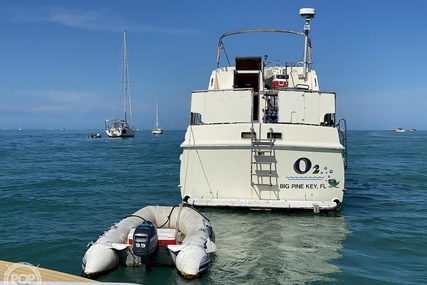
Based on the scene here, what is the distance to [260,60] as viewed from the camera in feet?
52.3

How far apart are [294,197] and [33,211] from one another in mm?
8725

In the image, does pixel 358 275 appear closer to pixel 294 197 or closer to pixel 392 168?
pixel 294 197

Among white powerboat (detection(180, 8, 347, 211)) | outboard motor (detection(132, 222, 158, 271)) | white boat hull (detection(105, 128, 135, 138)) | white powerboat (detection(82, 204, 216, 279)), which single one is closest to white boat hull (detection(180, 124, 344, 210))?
white powerboat (detection(180, 8, 347, 211))

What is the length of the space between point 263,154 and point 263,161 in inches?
8.5

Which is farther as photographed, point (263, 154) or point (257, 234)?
point (263, 154)

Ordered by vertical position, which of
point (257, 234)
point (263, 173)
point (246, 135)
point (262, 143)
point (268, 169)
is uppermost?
point (246, 135)

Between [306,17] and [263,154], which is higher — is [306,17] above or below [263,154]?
above

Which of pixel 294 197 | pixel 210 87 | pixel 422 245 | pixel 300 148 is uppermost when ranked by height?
pixel 210 87

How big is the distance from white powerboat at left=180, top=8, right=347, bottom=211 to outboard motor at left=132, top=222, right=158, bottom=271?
4.62 m

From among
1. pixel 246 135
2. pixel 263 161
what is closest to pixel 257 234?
pixel 263 161

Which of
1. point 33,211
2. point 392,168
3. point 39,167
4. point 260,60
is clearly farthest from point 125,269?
point 392,168

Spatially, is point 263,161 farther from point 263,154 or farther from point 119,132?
point 119,132

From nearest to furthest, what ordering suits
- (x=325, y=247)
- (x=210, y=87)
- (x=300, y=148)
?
(x=325, y=247)
(x=300, y=148)
(x=210, y=87)

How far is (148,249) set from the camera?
7.43 meters
